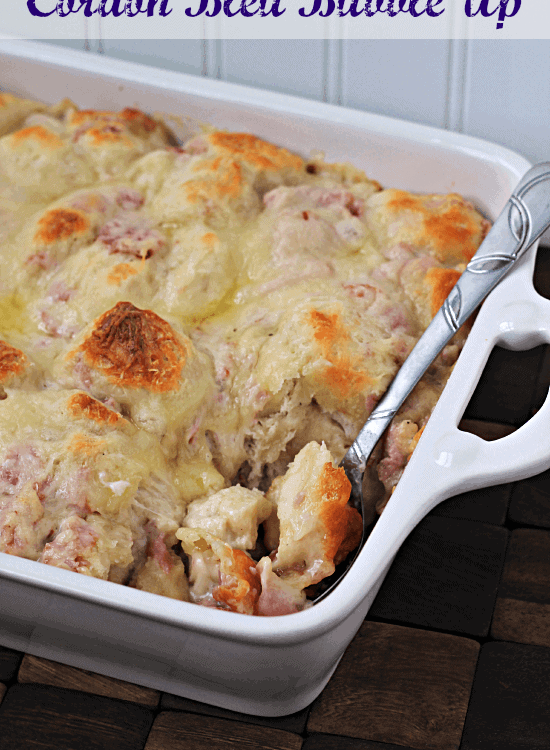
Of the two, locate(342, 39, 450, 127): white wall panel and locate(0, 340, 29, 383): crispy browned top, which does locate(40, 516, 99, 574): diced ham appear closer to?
locate(0, 340, 29, 383): crispy browned top

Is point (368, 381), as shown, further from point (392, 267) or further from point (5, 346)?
point (5, 346)

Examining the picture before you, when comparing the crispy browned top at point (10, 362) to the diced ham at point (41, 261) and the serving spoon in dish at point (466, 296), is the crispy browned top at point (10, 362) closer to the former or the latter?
the diced ham at point (41, 261)

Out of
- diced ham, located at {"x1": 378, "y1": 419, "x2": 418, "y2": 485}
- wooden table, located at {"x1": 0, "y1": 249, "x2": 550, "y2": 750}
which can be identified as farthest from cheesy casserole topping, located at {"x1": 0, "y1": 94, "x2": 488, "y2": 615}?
wooden table, located at {"x1": 0, "y1": 249, "x2": 550, "y2": 750}

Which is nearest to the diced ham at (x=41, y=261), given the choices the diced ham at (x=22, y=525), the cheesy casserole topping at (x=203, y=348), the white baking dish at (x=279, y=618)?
the cheesy casserole topping at (x=203, y=348)

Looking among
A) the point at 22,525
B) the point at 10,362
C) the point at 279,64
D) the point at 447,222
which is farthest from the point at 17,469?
the point at 279,64

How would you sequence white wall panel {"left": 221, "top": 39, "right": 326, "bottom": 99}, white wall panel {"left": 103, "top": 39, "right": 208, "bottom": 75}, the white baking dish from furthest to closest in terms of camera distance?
white wall panel {"left": 103, "top": 39, "right": 208, "bottom": 75} → white wall panel {"left": 221, "top": 39, "right": 326, "bottom": 99} → the white baking dish

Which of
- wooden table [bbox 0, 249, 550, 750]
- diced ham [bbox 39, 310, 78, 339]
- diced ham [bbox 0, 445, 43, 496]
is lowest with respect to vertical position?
wooden table [bbox 0, 249, 550, 750]

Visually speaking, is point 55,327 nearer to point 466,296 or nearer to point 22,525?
point 22,525

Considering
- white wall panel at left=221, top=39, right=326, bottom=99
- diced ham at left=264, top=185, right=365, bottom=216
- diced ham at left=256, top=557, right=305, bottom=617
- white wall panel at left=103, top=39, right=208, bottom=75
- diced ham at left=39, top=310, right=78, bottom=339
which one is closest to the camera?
diced ham at left=256, top=557, right=305, bottom=617
